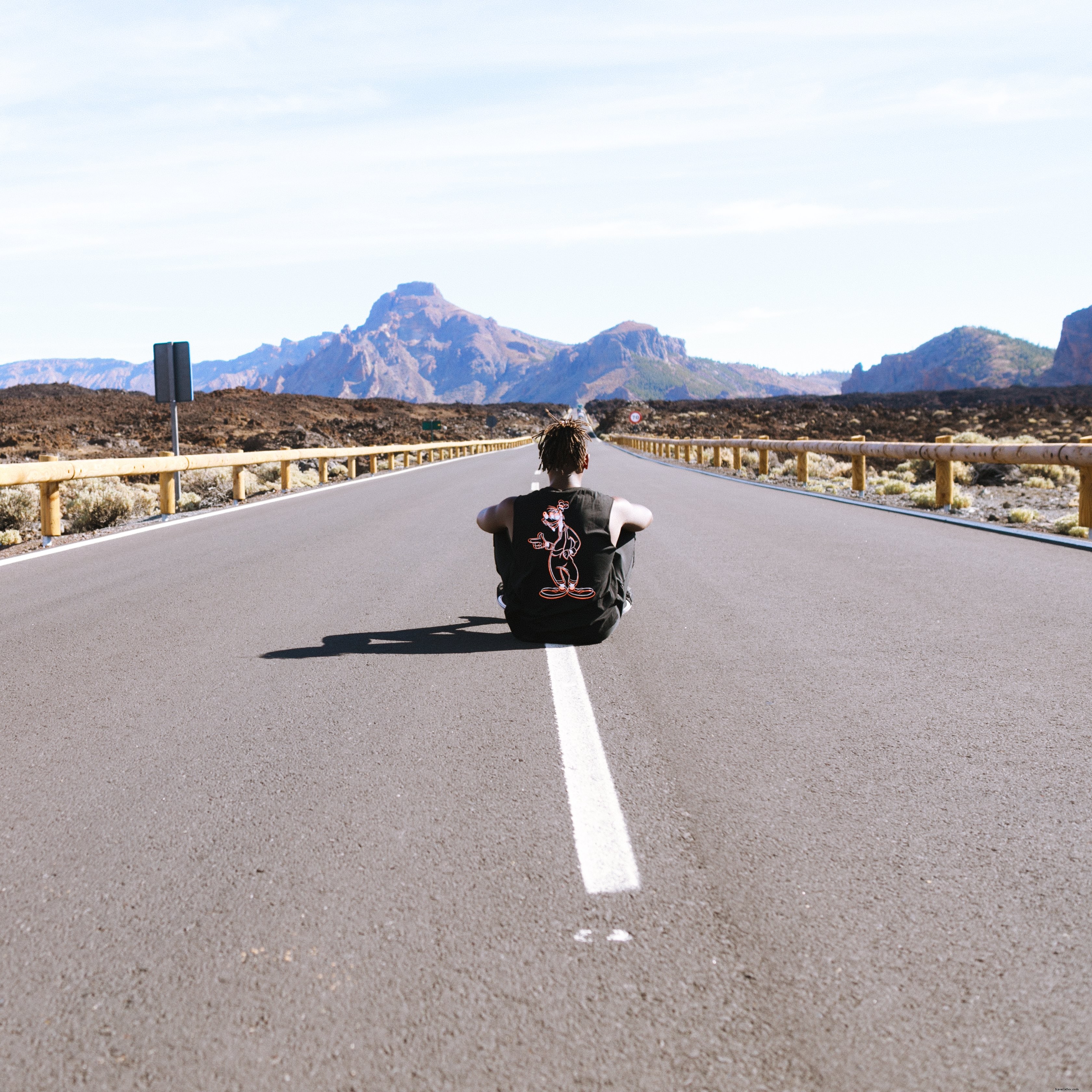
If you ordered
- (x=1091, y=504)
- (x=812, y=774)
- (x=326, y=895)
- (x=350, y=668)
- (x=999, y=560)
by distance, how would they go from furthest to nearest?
(x=1091, y=504) < (x=999, y=560) < (x=350, y=668) < (x=812, y=774) < (x=326, y=895)

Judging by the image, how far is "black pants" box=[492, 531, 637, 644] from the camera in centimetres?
595

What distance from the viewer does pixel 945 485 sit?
48.3 ft

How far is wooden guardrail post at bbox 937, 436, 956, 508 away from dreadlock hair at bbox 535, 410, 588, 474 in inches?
414

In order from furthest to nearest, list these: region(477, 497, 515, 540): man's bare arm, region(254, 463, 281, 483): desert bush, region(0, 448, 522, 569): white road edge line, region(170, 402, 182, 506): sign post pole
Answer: region(254, 463, 281, 483): desert bush, region(170, 402, 182, 506): sign post pole, region(0, 448, 522, 569): white road edge line, region(477, 497, 515, 540): man's bare arm

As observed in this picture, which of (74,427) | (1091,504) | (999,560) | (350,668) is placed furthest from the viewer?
(74,427)

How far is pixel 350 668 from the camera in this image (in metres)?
5.44

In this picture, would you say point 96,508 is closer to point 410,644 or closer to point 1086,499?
point 410,644

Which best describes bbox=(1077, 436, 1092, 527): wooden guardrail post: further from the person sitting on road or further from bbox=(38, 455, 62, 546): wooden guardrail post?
bbox=(38, 455, 62, 546): wooden guardrail post

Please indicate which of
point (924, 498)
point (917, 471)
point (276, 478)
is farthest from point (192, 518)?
point (917, 471)

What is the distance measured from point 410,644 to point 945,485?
11.2 m

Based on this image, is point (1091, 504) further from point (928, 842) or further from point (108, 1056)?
point (108, 1056)

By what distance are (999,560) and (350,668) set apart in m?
6.64

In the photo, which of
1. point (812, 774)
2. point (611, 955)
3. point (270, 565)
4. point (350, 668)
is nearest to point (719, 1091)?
point (611, 955)

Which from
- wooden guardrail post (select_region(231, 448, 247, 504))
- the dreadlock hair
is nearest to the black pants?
the dreadlock hair
